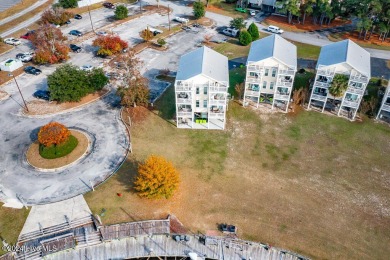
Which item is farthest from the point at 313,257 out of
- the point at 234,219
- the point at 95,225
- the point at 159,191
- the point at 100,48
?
the point at 100,48

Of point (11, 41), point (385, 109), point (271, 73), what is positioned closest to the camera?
point (385, 109)

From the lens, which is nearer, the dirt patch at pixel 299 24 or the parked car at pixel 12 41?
the parked car at pixel 12 41

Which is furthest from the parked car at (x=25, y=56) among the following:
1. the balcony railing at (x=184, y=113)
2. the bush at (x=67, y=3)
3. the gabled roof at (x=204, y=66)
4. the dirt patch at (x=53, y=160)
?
the balcony railing at (x=184, y=113)

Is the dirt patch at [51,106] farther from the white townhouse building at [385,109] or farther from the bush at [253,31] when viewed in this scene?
the white townhouse building at [385,109]

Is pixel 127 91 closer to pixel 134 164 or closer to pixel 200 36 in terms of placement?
pixel 134 164

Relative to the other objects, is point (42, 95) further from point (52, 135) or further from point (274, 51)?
point (274, 51)

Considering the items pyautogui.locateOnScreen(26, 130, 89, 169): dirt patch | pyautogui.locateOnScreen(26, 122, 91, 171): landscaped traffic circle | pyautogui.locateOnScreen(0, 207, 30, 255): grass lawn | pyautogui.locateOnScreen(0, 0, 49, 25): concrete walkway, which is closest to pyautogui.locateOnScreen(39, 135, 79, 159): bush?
pyautogui.locateOnScreen(26, 122, 91, 171): landscaped traffic circle

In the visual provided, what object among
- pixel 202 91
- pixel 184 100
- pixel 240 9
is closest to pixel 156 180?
pixel 184 100
